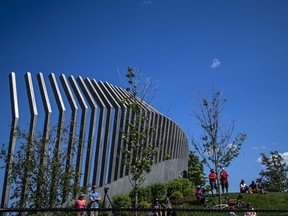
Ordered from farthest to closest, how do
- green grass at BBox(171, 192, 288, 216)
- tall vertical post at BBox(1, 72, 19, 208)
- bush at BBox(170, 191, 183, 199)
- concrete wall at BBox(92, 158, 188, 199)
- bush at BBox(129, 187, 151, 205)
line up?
1. bush at BBox(170, 191, 183, 199)
2. bush at BBox(129, 187, 151, 205)
3. concrete wall at BBox(92, 158, 188, 199)
4. green grass at BBox(171, 192, 288, 216)
5. tall vertical post at BBox(1, 72, 19, 208)

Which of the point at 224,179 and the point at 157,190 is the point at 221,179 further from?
the point at 157,190

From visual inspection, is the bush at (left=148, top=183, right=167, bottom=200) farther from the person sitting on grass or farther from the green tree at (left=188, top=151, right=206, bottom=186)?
the green tree at (left=188, top=151, right=206, bottom=186)

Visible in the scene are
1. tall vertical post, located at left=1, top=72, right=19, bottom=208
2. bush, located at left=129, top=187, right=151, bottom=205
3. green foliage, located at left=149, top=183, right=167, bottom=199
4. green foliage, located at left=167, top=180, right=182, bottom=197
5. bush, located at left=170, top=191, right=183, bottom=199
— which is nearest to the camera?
tall vertical post, located at left=1, top=72, right=19, bottom=208

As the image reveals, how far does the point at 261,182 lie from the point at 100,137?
3194 cm

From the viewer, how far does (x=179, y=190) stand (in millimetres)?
25906

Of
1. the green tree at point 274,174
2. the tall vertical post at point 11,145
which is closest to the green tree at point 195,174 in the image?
the green tree at point 274,174

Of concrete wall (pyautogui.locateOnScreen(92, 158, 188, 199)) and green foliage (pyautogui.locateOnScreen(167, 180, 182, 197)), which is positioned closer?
concrete wall (pyautogui.locateOnScreen(92, 158, 188, 199))

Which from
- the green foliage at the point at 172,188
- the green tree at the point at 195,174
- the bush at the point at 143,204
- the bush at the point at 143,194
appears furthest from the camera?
the green tree at the point at 195,174

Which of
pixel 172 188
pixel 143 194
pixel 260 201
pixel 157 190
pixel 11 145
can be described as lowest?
pixel 260 201

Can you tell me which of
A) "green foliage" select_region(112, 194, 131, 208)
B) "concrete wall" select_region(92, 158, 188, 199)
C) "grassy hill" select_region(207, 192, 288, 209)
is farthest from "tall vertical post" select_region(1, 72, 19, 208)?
"grassy hill" select_region(207, 192, 288, 209)

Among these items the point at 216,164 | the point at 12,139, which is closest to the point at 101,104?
the point at 12,139

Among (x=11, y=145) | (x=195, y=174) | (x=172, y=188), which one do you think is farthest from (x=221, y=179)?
(x=195, y=174)

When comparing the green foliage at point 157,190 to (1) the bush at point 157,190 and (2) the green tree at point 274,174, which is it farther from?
(2) the green tree at point 274,174

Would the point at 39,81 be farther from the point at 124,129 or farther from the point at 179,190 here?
the point at 179,190
